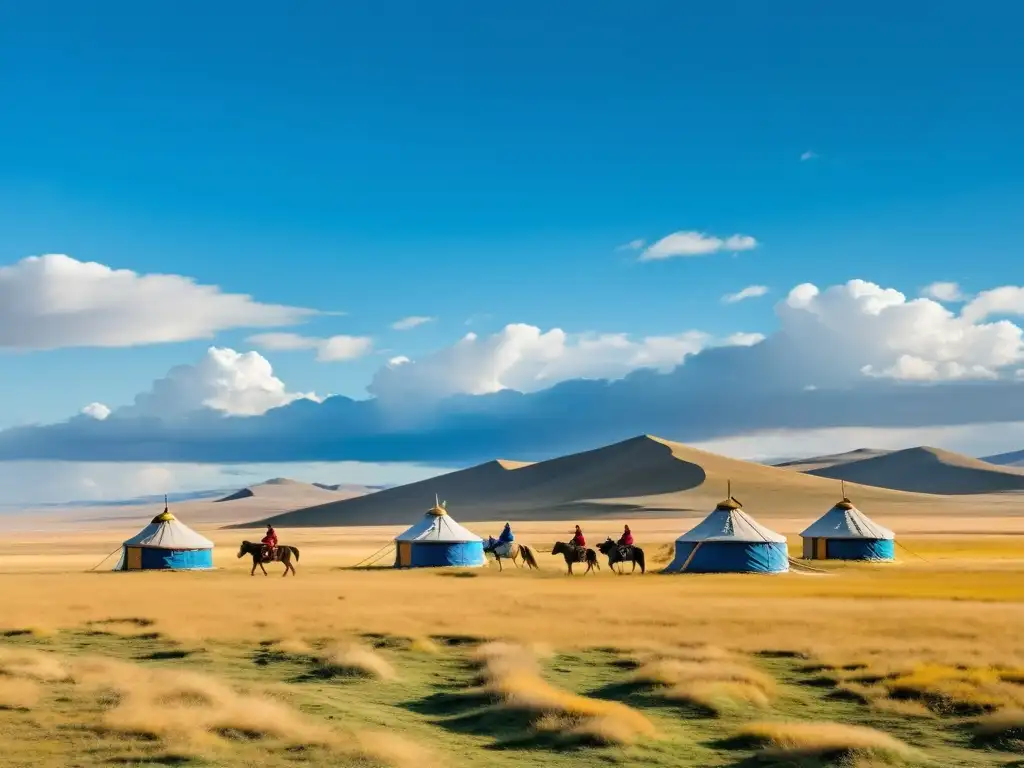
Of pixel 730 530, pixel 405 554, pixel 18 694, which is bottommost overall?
pixel 18 694

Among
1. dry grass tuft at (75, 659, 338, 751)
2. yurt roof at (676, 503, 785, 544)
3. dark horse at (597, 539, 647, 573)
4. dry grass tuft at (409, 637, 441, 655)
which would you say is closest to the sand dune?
yurt roof at (676, 503, 785, 544)

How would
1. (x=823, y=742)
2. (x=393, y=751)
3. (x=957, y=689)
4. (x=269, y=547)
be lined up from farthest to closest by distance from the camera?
(x=269, y=547), (x=957, y=689), (x=823, y=742), (x=393, y=751)

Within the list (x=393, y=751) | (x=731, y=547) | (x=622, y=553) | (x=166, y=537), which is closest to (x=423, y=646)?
(x=393, y=751)

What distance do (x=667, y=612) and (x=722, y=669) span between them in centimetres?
1052

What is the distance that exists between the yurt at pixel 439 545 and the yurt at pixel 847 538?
1257 centimetres

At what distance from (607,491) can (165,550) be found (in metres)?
128

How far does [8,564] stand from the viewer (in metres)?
62.1

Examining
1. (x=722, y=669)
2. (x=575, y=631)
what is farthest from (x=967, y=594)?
(x=722, y=669)

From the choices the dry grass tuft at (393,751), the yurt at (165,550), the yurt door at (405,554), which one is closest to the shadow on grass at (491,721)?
the dry grass tuft at (393,751)

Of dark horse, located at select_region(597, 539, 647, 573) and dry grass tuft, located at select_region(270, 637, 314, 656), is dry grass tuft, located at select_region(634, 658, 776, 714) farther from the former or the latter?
dark horse, located at select_region(597, 539, 647, 573)

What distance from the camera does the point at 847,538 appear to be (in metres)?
50.2

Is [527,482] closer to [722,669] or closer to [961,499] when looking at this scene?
[961,499]

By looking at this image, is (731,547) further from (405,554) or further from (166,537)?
(166,537)

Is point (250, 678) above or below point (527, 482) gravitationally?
below
